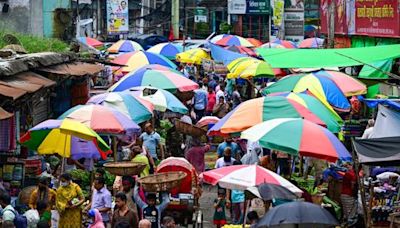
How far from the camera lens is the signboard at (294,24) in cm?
4928

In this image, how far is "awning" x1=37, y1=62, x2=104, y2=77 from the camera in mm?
15712

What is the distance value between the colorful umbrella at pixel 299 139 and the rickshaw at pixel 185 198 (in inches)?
53.7

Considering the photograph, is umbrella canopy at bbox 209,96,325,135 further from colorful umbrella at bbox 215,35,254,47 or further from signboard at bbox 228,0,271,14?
signboard at bbox 228,0,271,14

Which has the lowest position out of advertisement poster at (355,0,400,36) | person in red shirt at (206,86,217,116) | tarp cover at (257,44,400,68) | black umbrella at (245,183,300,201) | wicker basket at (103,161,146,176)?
person in red shirt at (206,86,217,116)

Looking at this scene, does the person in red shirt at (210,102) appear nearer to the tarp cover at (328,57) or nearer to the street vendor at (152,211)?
the tarp cover at (328,57)

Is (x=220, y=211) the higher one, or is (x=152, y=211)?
(x=152, y=211)

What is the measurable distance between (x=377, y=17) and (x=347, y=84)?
19.2ft

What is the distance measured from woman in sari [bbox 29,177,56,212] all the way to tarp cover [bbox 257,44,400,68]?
5544 millimetres

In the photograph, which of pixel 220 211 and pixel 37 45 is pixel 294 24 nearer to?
pixel 37 45

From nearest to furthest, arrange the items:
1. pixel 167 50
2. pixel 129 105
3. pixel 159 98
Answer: pixel 129 105 < pixel 159 98 < pixel 167 50

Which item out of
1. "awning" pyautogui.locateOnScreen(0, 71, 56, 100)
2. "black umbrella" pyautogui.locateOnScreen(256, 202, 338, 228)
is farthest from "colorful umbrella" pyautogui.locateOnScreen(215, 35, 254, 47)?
"black umbrella" pyautogui.locateOnScreen(256, 202, 338, 228)

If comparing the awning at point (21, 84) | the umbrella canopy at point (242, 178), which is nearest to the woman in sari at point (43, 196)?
the awning at point (21, 84)

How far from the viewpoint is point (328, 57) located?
16.0m

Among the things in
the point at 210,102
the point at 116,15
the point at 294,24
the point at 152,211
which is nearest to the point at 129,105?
the point at 152,211
